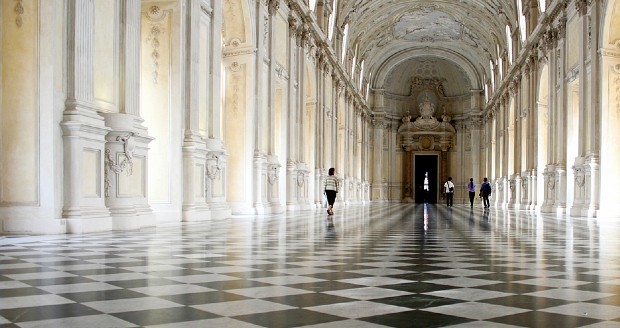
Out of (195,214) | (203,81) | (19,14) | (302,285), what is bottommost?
(195,214)

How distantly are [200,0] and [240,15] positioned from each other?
425cm

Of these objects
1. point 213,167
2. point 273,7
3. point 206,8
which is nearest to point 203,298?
point 213,167

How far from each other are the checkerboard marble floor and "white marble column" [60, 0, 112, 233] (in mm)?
1502

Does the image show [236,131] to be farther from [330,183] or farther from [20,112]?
[20,112]

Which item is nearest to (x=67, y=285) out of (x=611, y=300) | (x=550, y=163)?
(x=611, y=300)

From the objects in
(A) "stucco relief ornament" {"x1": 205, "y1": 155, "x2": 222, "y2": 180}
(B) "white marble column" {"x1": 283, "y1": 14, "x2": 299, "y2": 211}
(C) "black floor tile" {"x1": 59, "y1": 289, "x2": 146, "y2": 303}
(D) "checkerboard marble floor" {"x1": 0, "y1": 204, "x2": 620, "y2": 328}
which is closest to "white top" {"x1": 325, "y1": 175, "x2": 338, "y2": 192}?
(B) "white marble column" {"x1": 283, "y1": 14, "x2": 299, "y2": 211}

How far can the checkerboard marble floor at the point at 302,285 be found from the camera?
3.26 m

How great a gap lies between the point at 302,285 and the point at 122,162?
705cm

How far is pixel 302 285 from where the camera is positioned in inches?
177

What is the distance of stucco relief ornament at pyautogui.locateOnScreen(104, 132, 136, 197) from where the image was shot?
10.6 meters

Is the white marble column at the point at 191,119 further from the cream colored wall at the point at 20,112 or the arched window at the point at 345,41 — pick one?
the arched window at the point at 345,41

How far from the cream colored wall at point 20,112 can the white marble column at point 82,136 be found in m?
0.44

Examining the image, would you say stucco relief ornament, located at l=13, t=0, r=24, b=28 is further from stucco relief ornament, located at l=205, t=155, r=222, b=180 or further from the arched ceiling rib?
the arched ceiling rib

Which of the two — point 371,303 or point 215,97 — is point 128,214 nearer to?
point 215,97
